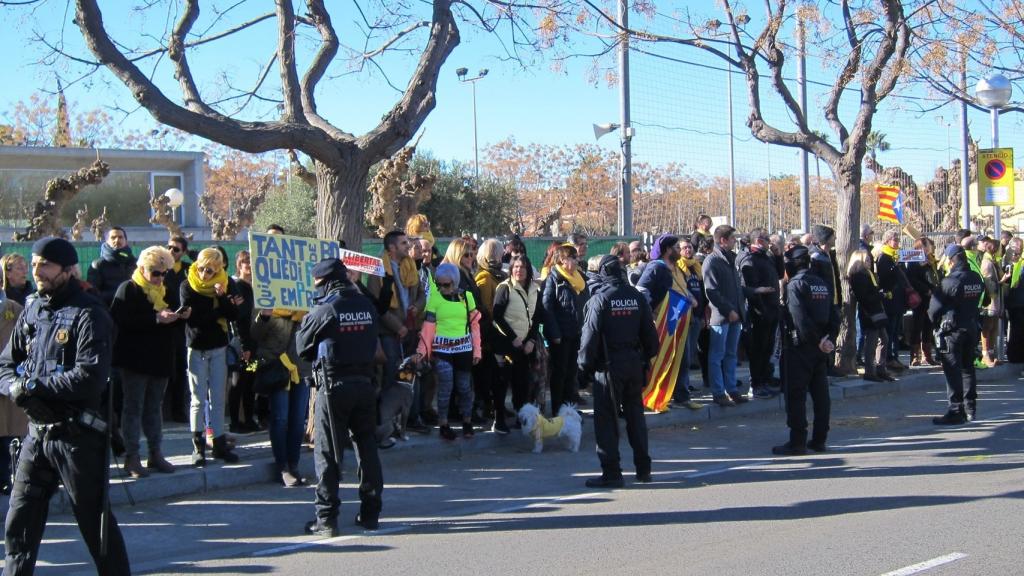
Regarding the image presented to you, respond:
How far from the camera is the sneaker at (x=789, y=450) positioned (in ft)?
33.5

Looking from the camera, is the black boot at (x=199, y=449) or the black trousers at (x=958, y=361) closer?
the black boot at (x=199, y=449)

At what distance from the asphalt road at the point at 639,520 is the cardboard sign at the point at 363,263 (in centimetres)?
184

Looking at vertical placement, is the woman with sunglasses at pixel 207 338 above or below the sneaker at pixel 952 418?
above

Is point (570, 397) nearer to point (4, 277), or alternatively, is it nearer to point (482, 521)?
point (482, 521)

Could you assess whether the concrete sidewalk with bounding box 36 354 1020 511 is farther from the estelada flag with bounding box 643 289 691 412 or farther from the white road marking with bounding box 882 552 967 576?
the white road marking with bounding box 882 552 967 576

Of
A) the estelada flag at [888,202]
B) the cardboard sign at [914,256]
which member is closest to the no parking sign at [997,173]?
the estelada flag at [888,202]

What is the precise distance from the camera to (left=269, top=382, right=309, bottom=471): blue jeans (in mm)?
8727

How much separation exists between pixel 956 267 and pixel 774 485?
4668 mm

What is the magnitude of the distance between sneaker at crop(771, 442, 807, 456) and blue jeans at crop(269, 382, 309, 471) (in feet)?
15.1

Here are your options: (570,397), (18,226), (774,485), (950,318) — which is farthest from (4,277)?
(18,226)

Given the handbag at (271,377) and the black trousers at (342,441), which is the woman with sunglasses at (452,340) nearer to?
the handbag at (271,377)

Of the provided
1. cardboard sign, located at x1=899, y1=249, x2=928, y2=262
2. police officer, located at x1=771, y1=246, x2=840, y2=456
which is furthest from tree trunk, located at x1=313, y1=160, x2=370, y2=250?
cardboard sign, located at x1=899, y1=249, x2=928, y2=262

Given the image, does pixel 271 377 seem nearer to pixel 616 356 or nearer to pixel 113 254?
pixel 113 254

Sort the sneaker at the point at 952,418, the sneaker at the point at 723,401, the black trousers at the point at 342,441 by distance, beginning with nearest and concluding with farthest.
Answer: the black trousers at the point at 342,441 → the sneaker at the point at 952,418 → the sneaker at the point at 723,401
